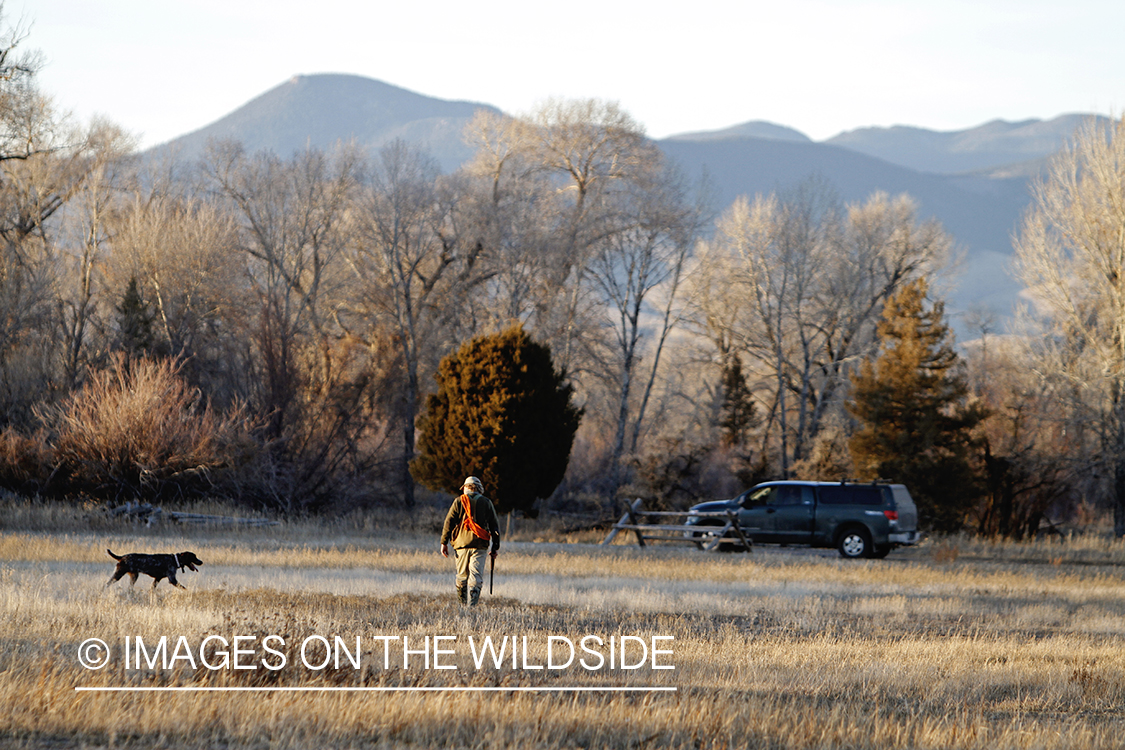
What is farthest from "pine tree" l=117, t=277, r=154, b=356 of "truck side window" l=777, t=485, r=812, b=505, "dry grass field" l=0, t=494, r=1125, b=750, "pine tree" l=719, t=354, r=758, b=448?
"pine tree" l=719, t=354, r=758, b=448

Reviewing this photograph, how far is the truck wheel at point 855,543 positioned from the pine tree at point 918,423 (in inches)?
400

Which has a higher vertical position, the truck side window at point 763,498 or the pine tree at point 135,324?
the pine tree at point 135,324

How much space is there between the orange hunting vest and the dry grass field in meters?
0.98

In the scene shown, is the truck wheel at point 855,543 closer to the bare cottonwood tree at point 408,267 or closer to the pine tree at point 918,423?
the pine tree at point 918,423

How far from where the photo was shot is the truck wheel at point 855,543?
2725 cm

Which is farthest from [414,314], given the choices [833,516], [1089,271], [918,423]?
[1089,271]

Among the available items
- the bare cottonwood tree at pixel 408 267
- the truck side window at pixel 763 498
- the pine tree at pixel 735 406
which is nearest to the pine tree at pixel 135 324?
the bare cottonwood tree at pixel 408 267

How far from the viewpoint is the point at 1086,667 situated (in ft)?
38.1

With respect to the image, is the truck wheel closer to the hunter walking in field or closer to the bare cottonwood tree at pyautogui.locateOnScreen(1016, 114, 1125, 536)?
the bare cottonwood tree at pyautogui.locateOnScreen(1016, 114, 1125, 536)

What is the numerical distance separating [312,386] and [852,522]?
66.7 feet

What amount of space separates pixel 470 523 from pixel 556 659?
113 inches

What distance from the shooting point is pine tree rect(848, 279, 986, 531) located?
36.9 m

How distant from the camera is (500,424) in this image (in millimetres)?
30766

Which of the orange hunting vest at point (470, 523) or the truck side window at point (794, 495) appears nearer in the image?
the orange hunting vest at point (470, 523)
